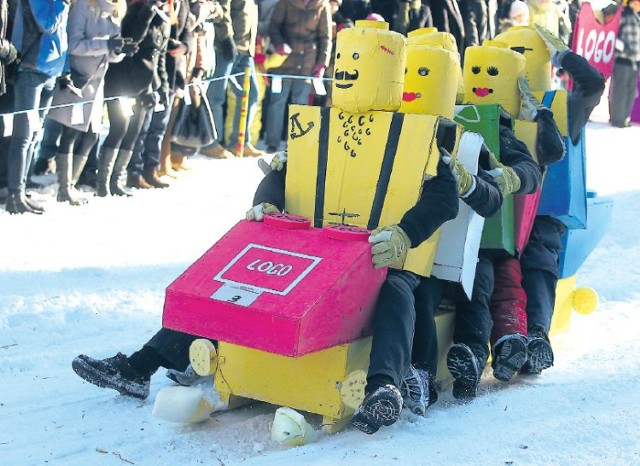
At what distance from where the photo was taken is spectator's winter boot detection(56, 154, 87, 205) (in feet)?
29.3

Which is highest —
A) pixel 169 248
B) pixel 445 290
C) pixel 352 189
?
pixel 352 189

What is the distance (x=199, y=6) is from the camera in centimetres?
1002

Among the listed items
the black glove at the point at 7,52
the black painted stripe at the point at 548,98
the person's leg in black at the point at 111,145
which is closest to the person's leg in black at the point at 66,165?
the person's leg in black at the point at 111,145

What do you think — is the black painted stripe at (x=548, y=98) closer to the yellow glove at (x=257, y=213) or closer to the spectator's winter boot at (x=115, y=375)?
the yellow glove at (x=257, y=213)

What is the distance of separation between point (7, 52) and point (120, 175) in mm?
1957

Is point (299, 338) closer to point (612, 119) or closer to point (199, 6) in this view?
point (199, 6)

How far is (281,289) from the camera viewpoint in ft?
14.9

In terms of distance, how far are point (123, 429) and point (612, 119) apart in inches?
516

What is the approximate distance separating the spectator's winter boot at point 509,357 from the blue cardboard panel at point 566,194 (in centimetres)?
111

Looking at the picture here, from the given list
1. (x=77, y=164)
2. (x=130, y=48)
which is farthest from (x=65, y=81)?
(x=77, y=164)

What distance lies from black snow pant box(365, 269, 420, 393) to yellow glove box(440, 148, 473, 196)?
517mm

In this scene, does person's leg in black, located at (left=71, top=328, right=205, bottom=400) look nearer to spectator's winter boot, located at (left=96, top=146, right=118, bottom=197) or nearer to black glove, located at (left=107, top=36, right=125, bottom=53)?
black glove, located at (left=107, top=36, right=125, bottom=53)

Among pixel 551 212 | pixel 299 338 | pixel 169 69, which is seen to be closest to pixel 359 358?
pixel 299 338

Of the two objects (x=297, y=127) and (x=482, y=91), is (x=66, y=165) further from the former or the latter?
(x=297, y=127)
